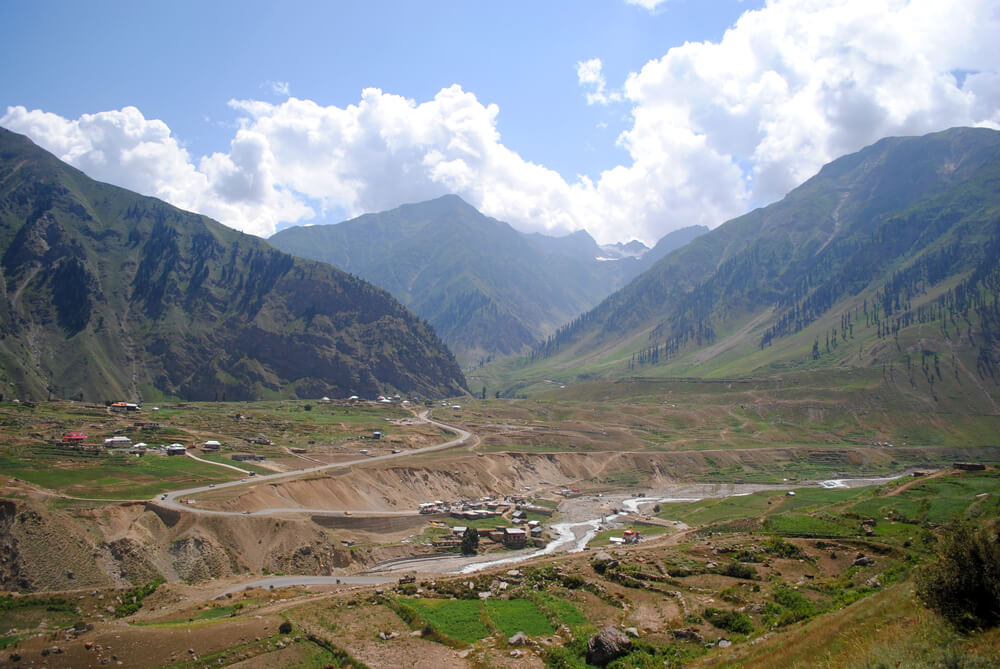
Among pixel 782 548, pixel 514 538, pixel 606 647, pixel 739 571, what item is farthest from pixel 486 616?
pixel 514 538

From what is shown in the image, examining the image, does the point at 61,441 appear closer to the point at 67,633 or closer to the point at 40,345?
the point at 67,633

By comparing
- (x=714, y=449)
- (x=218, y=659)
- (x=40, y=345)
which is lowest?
(x=714, y=449)

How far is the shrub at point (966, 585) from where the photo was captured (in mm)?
19578

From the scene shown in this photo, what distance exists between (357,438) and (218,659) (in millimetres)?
106115

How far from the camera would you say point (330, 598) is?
42562 millimetres

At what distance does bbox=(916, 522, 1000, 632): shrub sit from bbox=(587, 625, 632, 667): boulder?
1390 cm

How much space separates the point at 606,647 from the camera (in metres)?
29.8

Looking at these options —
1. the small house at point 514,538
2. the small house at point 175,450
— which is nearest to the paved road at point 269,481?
the small house at point 514,538

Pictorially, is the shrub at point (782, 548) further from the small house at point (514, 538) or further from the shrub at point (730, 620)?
the small house at point (514, 538)

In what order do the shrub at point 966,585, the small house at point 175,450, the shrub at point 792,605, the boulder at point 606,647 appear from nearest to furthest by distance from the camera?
the shrub at point 966,585 < the boulder at point 606,647 < the shrub at point 792,605 < the small house at point 175,450

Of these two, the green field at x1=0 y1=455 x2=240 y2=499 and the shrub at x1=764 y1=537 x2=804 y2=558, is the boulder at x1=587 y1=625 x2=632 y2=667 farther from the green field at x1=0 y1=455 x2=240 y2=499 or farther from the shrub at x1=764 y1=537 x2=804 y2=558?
the green field at x1=0 y1=455 x2=240 y2=499

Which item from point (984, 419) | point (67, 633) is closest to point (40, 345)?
point (67, 633)

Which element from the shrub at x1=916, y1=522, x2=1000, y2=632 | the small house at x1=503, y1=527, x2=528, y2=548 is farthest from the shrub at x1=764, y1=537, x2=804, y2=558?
the small house at x1=503, y1=527, x2=528, y2=548

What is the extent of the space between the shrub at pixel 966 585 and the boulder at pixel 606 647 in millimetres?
13898
